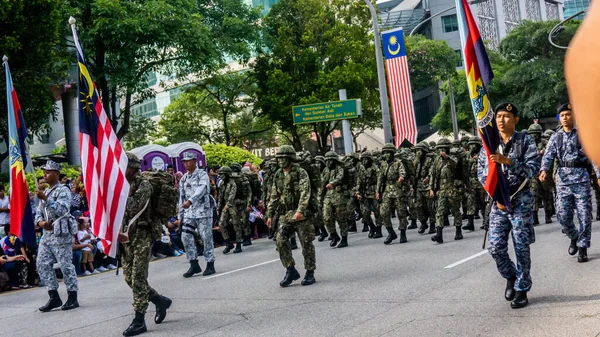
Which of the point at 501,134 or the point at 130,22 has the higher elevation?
the point at 130,22

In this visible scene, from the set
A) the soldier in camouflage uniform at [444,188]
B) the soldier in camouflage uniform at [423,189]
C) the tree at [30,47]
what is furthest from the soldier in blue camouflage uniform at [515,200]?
the tree at [30,47]

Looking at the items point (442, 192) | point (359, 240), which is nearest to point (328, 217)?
point (359, 240)

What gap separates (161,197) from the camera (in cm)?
803

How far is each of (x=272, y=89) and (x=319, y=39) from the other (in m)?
3.73

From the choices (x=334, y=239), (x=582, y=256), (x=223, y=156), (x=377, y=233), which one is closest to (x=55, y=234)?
(x=334, y=239)

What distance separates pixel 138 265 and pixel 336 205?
774cm

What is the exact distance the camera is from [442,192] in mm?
13789

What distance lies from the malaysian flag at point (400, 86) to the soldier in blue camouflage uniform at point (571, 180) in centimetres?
1064

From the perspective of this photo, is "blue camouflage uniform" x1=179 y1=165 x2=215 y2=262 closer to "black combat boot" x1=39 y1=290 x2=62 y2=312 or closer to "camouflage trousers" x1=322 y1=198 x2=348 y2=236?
"black combat boot" x1=39 y1=290 x2=62 y2=312

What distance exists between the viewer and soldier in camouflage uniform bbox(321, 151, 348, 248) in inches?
583

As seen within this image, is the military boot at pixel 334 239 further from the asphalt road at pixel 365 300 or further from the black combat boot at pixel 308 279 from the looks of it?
the black combat boot at pixel 308 279

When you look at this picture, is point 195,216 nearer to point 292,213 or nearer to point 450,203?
point 292,213

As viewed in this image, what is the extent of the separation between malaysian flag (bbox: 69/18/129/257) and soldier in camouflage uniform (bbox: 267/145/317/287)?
2.68 m

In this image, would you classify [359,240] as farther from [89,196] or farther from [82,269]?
[89,196]
